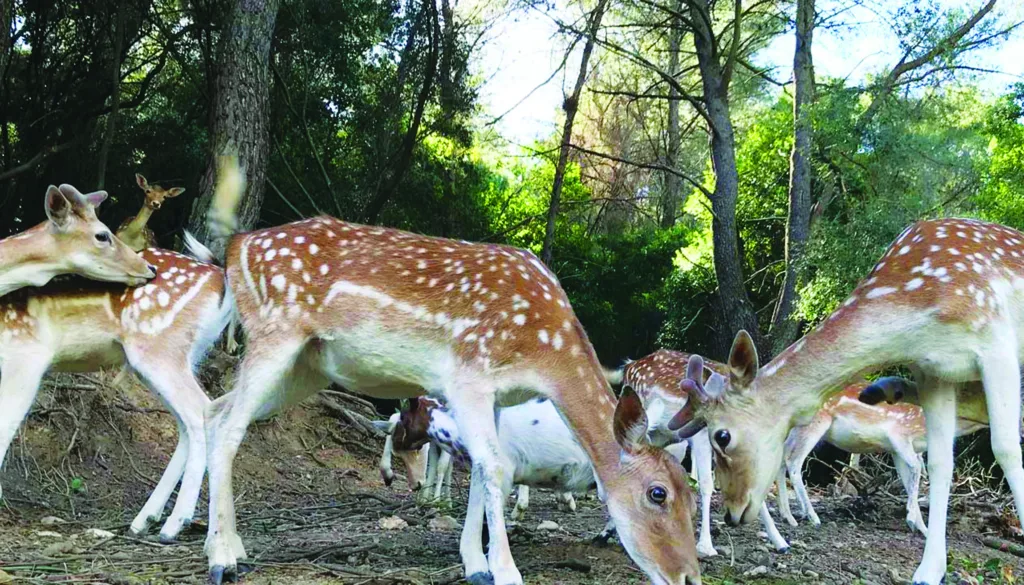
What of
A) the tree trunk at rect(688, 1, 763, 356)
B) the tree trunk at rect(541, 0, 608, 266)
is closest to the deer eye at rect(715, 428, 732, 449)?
the tree trunk at rect(688, 1, 763, 356)

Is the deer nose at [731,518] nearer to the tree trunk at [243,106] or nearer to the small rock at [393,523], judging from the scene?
the small rock at [393,523]

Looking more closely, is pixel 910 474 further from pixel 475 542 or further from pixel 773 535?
pixel 475 542

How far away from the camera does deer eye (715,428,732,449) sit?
542cm

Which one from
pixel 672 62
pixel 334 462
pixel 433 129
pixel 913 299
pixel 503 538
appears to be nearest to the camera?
pixel 503 538

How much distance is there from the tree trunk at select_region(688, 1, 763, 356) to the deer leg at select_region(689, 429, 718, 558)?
6.74m

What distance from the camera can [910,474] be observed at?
878 cm

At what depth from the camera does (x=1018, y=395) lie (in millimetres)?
5121

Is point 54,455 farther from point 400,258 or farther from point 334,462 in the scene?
point 400,258

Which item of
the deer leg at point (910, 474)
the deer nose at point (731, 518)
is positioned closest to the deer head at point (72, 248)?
the deer nose at point (731, 518)

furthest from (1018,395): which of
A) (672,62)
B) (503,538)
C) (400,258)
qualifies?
(672,62)

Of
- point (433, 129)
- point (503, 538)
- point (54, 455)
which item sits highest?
point (433, 129)

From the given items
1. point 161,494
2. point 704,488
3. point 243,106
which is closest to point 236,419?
point 161,494

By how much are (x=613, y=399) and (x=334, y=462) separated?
648cm

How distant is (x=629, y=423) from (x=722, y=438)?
116 centimetres
